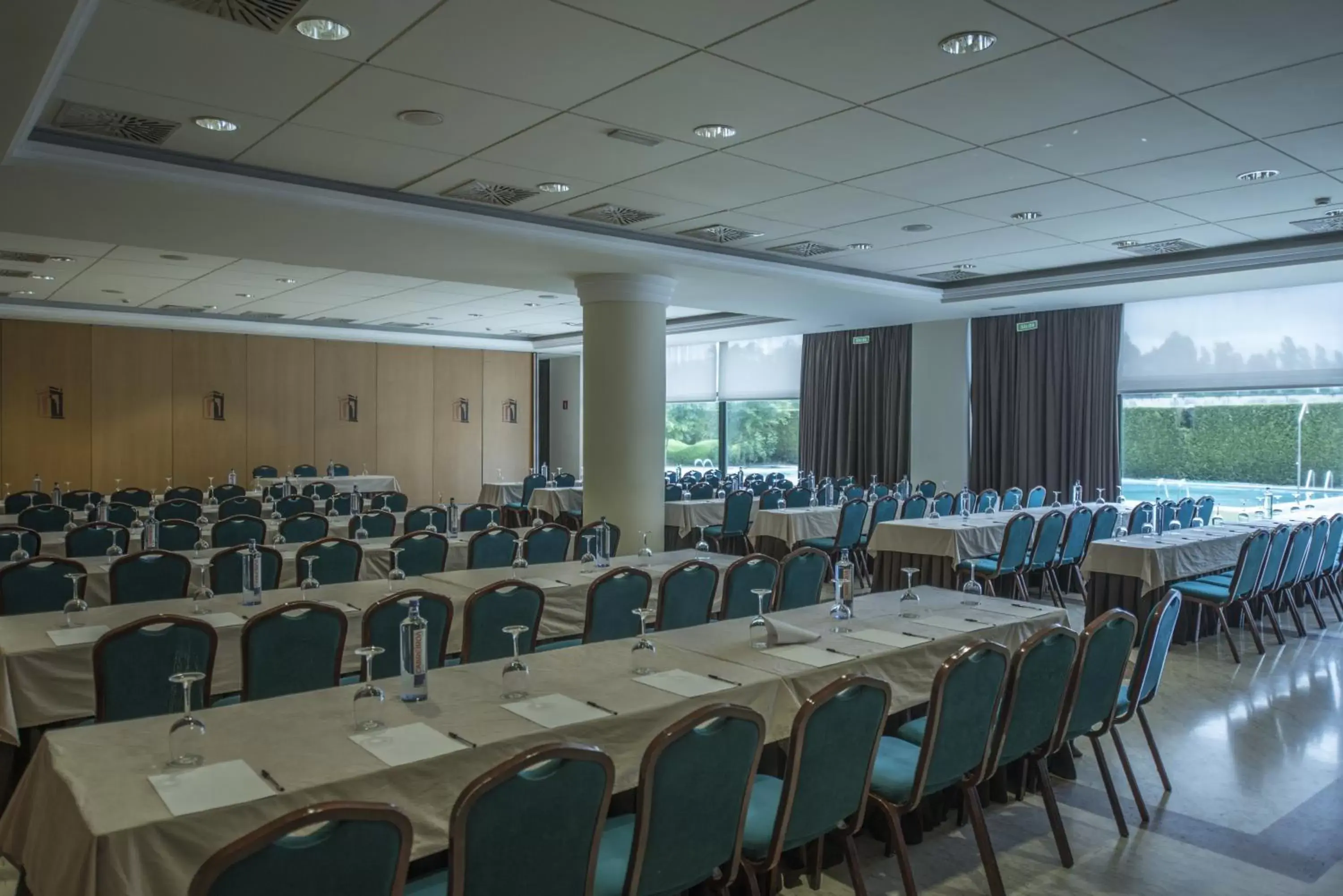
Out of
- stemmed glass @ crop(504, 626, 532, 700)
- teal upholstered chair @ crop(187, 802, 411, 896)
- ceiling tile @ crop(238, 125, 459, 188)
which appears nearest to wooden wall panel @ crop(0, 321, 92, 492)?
ceiling tile @ crop(238, 125, 459, 188)

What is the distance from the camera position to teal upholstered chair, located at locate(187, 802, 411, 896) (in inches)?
72.6

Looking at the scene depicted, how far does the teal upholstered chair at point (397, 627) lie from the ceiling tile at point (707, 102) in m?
2.95

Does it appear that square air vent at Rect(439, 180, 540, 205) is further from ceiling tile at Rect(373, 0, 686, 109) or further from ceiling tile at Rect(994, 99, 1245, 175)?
ceiling tile at Rect(994, 99, 1245, 175)

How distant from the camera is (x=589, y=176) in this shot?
7.19 meters

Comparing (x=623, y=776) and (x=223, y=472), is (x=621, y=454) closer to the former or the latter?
(x=623, y=776)

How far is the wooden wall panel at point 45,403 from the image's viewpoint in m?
15.5

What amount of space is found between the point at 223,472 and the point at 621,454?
10605mm

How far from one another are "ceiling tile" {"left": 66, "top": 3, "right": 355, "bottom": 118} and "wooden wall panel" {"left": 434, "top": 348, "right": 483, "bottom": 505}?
49.0 ft

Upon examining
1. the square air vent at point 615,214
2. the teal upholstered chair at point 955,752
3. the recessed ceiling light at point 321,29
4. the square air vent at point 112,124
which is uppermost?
the square air vent at point 615,214

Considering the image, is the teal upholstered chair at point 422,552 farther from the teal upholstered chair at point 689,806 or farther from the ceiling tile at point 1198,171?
the ceiling tile at point 1198,171

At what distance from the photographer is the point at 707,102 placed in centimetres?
552

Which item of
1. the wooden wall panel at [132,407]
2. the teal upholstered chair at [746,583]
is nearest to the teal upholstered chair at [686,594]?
the teal upholstered chair at [746,583]

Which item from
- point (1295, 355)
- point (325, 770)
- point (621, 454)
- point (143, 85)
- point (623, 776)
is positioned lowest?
point (623, 776)

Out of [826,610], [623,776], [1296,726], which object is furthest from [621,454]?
[623,776]
